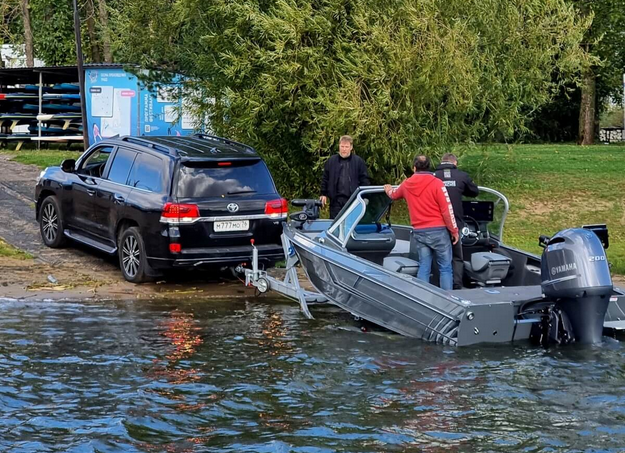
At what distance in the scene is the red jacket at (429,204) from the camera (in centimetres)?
1092

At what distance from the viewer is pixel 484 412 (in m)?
7.91

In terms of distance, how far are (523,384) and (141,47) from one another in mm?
13452

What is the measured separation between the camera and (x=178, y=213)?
1264cm

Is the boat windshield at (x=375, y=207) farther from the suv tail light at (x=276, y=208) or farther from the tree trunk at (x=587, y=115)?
the tree trunk at (x=587, y=115)

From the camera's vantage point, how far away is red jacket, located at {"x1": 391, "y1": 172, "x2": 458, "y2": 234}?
35.8 ft

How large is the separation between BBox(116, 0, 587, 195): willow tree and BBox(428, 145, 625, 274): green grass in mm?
1673

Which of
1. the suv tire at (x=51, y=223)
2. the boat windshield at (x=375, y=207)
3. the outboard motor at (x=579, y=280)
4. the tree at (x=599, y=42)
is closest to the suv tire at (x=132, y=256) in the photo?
the suv tire at (x=51, y=223)

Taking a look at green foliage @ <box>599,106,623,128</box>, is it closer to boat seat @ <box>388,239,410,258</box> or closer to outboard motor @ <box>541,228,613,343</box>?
boat seat @ <box>388,239,410,258</box>

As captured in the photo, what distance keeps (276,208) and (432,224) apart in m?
2.85

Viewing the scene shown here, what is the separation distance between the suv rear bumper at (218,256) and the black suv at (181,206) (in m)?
0.01

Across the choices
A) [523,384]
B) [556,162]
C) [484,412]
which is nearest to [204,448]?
[484,412]

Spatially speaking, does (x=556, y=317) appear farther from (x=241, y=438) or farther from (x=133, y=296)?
(x=133, y=296)

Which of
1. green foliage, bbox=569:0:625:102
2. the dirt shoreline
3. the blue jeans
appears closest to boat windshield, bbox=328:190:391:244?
the blue jeans

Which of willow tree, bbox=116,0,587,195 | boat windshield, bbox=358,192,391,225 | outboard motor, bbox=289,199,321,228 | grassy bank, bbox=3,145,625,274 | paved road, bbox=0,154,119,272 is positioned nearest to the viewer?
boat windshield, bbox=358,192,391,225
